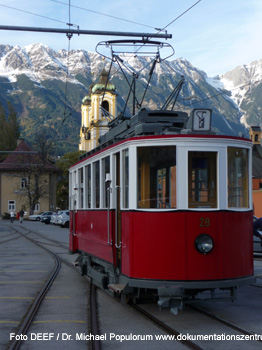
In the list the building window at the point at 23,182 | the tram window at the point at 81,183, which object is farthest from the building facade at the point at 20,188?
the tram window at the point at 81,183

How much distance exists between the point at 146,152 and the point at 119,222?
4.75ft

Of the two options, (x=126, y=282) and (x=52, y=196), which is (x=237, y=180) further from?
(x=52, y=196)

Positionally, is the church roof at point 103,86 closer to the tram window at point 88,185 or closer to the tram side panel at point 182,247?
the tram window at point 88,185

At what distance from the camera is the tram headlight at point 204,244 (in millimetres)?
8828

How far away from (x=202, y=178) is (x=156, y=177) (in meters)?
0.68

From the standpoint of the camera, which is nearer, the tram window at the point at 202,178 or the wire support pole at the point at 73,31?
the tram window at the point at 202,178

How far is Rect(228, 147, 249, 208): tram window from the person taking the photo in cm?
919

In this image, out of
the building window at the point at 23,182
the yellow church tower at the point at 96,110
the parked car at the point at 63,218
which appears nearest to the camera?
the parked car at the point at 63,218

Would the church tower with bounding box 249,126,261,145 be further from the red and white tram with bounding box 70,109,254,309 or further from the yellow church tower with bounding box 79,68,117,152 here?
the red and white tram with bounding box 70,109,254,309

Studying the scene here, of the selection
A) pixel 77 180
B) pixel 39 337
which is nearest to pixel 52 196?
pixel 77 180

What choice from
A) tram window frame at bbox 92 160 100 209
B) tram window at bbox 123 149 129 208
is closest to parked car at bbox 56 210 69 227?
tram window frame at bbox 92 160 100 209

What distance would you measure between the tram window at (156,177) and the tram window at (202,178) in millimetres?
263

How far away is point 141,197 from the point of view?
9.16m

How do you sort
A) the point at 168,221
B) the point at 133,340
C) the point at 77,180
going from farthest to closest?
1. the point at 77,180
2. the point at 168,221
3. the point at 133,340
